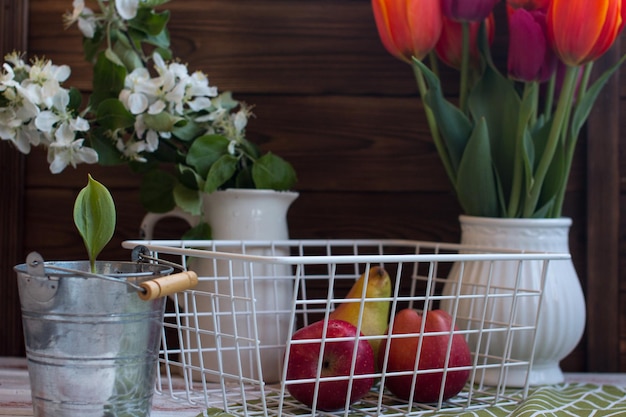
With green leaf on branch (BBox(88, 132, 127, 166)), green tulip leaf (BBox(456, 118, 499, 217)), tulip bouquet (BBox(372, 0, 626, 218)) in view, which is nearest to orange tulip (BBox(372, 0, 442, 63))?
tulip bouquet (BBox(372, 0, 626, 218))

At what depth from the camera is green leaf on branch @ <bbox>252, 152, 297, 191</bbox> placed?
864 mm

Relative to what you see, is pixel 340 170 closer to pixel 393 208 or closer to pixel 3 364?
pixel 393 208

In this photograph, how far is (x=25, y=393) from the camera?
763mm

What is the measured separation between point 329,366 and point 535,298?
0.28 m

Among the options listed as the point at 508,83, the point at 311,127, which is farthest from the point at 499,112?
the point at 311,127

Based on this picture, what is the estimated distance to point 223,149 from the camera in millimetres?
861

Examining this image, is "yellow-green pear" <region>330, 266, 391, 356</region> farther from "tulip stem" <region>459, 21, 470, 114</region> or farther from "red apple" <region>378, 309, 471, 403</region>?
"tulip stem" <region>459, 21, 470, 114</region>

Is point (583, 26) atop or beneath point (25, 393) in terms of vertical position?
atop

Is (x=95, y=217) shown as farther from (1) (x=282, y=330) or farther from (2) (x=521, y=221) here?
(2) (x=521, y=221)

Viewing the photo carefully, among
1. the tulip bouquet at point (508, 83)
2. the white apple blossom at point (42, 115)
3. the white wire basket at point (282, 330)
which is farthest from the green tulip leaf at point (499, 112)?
the white apple blossom at point (42, 115)

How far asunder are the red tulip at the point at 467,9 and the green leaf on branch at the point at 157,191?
0.37 meters

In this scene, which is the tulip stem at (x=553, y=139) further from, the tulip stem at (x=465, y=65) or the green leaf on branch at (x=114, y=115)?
the green leaf on branch at (x=114, y=115)

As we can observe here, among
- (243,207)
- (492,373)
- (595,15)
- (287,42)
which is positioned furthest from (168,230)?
(595,15)

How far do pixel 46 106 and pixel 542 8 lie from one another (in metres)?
0.55
